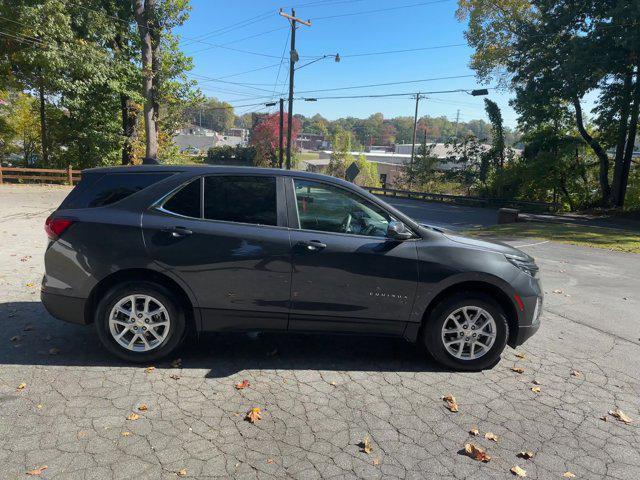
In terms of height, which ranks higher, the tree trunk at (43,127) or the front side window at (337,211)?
the tree trunk at (43,127)

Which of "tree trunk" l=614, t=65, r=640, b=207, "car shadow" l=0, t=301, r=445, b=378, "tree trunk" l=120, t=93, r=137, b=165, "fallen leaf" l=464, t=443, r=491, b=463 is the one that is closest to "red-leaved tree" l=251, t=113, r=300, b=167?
"tree trunk" l=120, t=93, r=137, b=165

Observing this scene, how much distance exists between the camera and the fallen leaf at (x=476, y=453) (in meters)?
3.02

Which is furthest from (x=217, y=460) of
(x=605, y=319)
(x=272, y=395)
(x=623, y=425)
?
(x=605, y=319)

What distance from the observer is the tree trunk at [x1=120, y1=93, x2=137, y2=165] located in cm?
2900

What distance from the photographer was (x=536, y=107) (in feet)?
77.4

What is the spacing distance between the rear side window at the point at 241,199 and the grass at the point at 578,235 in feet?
40.3

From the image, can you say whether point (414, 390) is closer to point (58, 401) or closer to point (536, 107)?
point (58, 401)

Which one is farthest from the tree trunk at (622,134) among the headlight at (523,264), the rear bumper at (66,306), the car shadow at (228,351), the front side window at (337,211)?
the rear bumper at (66,306)

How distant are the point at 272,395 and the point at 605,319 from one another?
4912mm

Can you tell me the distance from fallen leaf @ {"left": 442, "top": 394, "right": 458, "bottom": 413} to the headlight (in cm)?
135

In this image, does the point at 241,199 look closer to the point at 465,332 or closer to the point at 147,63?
the point at 465,332

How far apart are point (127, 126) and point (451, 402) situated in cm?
3045

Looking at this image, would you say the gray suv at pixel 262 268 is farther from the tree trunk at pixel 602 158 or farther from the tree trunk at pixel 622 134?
the tree trunk at pixel 602 158

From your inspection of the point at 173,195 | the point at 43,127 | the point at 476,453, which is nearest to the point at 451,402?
the point at 476,453
